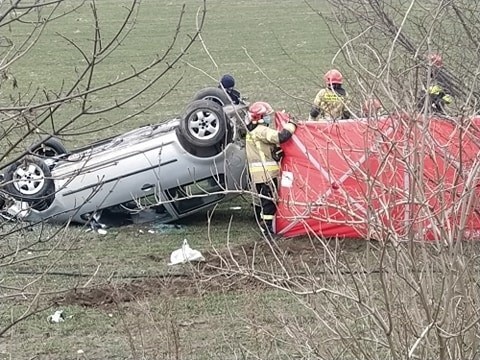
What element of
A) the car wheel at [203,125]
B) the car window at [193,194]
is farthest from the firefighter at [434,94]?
the car window at [193,194]

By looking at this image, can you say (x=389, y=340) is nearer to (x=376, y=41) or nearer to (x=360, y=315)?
(x=360, y=315)

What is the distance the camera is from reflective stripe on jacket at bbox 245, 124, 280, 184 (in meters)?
9.18

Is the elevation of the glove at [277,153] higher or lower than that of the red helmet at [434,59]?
lower

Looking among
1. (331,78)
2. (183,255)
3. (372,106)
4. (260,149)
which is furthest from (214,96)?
(372,106)

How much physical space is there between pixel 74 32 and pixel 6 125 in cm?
2760

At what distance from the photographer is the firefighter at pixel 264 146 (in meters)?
9.16

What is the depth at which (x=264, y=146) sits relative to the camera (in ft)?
30.9

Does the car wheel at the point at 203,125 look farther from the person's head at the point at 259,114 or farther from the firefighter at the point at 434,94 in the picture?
the firefighter at the point at 434,94

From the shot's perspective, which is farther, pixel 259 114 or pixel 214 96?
pixel 214 96

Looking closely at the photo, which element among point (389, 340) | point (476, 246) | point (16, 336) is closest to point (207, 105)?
point (16, 336)

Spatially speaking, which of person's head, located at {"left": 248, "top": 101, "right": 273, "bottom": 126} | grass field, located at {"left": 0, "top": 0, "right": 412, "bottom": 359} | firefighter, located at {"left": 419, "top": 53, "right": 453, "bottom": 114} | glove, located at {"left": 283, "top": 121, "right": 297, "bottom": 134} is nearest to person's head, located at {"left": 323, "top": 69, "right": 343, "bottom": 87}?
grass field, located at {"left": 0, "top": 0, "right": 412, "bottom": 359}

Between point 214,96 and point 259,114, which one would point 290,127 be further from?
point 214,96

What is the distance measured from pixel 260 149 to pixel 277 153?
18cm

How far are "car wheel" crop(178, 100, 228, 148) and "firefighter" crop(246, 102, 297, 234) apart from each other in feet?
1.02
